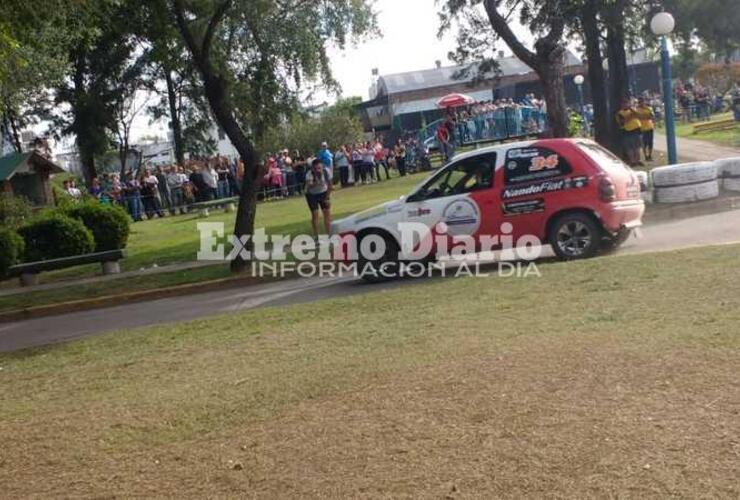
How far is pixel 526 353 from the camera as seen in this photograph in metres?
6.19

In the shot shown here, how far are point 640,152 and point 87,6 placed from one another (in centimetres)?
1619

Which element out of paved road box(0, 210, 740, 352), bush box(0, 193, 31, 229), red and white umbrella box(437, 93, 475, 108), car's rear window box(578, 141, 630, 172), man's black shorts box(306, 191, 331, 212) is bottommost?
paved road box(0, 210, 740, 352)

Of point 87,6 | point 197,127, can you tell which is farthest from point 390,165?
point 87,6

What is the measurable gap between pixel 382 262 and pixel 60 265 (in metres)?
7.83

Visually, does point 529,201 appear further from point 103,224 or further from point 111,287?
point 103,224

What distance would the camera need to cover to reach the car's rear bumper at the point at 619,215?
1116 centimetres

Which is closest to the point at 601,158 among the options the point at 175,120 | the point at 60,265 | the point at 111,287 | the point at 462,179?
the point at 462,179

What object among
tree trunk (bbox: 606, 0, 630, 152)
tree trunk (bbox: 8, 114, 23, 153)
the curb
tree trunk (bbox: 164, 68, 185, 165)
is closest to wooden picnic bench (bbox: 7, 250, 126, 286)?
the curb

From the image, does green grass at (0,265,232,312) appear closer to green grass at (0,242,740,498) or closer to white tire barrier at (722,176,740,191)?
green grass at (0,242,740,498)

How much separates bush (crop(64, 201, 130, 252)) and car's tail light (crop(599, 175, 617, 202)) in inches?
482

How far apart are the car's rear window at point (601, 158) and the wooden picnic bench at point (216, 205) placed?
18.5 metres

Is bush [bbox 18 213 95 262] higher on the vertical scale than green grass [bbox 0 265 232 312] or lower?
higher

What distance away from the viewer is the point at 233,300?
12500 millimetres

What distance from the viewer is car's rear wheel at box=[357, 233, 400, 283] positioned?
1196cm
